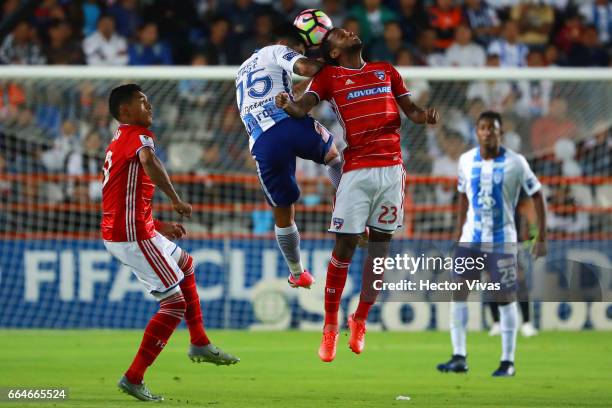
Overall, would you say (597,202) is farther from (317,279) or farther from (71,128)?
(71,128)

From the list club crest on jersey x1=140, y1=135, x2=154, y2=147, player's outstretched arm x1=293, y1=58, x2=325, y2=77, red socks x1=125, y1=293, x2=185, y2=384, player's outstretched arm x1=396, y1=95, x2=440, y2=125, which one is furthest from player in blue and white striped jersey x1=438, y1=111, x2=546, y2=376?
club crest on jersey x1=140, y1=135, x2=154, y2=147

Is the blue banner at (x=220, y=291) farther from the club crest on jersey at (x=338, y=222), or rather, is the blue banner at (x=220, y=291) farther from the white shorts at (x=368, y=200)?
the club crest on jersey at (x=338, y=222)

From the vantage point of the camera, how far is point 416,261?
1255 cm

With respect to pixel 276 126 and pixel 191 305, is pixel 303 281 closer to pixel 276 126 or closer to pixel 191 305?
pixel 191 305

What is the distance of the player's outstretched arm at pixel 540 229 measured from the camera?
38.0 ft

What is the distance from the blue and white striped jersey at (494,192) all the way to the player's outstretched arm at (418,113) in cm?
273

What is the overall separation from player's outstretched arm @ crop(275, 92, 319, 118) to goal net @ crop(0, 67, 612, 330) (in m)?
6.61

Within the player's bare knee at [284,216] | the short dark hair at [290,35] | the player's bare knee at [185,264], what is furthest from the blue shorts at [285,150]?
the player's bare knee at [185,264]

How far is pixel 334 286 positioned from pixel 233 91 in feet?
27.8

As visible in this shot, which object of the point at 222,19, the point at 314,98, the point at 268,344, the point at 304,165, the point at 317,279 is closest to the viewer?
the point at 314,98

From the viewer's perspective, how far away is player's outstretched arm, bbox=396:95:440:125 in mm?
9258

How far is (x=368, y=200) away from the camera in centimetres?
938

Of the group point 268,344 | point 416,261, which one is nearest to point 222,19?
point 268,344

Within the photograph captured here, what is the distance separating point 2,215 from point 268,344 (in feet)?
13.9
